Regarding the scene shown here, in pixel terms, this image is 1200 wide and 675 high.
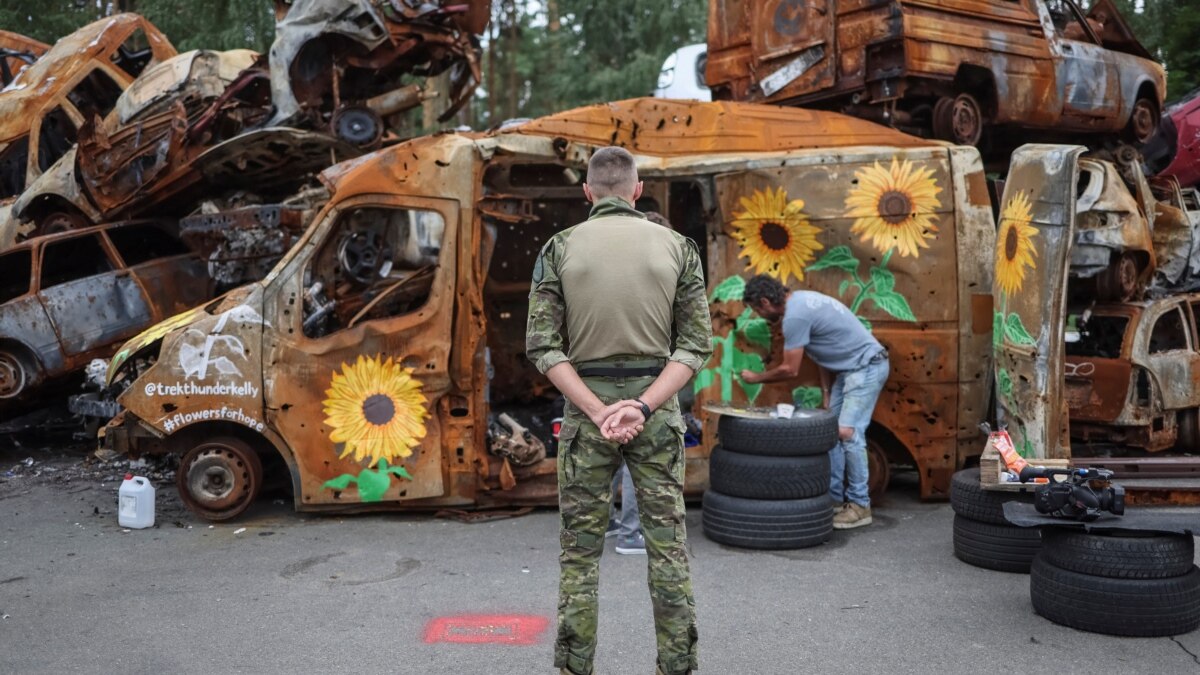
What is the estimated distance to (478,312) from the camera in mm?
7086

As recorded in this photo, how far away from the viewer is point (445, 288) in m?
7.00

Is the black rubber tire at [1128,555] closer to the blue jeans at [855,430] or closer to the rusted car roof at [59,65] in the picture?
the blue jeans at [855,430]

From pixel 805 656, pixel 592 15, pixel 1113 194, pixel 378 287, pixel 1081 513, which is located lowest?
pixel 805 656

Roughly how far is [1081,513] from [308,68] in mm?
8223

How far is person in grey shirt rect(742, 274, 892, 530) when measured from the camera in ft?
22.0

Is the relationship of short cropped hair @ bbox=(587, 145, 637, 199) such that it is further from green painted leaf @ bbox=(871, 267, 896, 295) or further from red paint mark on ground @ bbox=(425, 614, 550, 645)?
green painted leaf @ bbox=(871, 267, 896, 295)

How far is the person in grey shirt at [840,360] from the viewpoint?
670cm

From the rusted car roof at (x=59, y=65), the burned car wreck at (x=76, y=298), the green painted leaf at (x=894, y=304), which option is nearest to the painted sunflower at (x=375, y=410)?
the green painted leaf at (x=894, y=304)

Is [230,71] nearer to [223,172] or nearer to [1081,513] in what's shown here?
[223,172]

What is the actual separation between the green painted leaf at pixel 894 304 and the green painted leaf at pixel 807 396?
70 cm

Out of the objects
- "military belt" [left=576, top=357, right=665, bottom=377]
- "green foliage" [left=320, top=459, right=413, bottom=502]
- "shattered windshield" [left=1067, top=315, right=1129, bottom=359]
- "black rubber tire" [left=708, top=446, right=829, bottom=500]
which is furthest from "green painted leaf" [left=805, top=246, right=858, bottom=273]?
"military belt" [left=576, top=357, right=665, bottom=377]

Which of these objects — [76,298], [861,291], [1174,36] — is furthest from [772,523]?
[1174,36]

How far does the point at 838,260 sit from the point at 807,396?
0.94 metres

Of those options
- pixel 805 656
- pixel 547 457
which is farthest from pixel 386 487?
pixel 805 656
